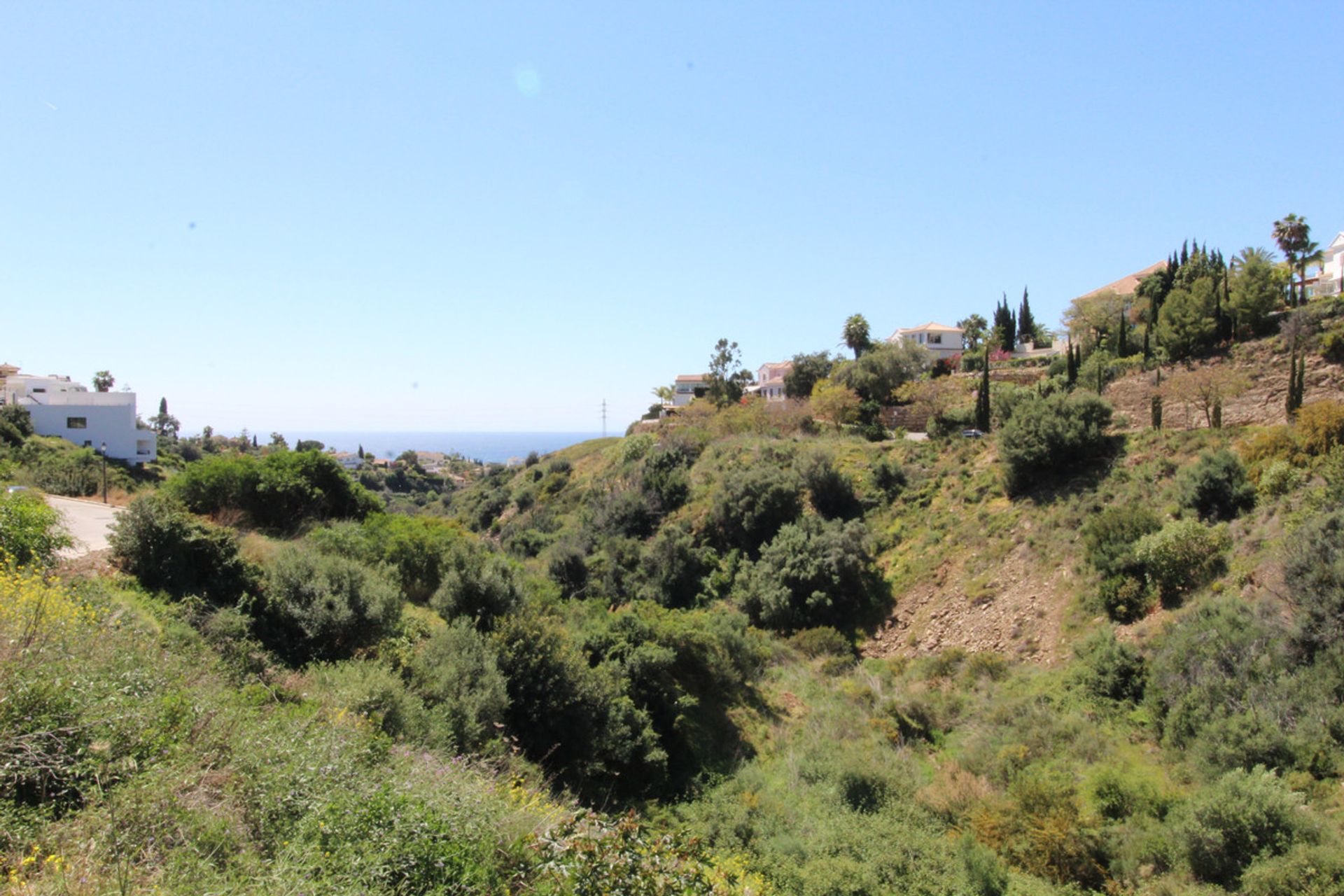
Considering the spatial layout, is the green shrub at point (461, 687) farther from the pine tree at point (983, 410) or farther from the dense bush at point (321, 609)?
the pine tree at point (983, 410)

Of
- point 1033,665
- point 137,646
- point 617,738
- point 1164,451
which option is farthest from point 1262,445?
point 137,646

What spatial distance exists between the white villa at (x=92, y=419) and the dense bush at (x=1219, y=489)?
49.5m

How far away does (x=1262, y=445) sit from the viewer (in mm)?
15820

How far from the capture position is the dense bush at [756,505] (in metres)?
25.8

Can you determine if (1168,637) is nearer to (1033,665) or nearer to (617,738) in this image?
(1033,665)

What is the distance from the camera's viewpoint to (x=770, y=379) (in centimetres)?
6719

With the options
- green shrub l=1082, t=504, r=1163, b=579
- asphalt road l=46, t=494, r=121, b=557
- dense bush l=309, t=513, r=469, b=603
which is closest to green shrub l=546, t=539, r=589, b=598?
dense bush l=309, t=513, r=469, b=603

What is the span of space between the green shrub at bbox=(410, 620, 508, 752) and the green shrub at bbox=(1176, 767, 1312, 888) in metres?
9.65

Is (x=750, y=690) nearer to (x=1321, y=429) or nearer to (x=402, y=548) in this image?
(x=402, y=548)

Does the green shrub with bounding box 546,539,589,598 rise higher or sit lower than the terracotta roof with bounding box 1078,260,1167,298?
lower

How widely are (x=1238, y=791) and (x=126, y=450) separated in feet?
169

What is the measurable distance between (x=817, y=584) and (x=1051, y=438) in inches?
343

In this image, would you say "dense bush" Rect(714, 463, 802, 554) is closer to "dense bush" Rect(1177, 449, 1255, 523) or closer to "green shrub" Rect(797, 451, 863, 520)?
"green shrub" Rect(797, 451, 863, 520)

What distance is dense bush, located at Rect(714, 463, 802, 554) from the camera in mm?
25844
